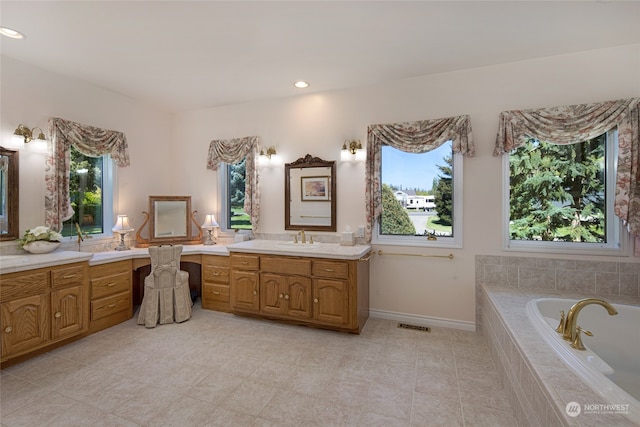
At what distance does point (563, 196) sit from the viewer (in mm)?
2729

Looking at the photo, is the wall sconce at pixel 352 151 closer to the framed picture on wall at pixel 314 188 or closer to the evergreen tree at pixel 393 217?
the framed picture on wall at pixel 314 188

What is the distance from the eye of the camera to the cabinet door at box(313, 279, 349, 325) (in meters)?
2.82

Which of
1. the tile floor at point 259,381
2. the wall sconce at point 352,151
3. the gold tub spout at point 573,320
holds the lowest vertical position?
the tile floor at point 259,381

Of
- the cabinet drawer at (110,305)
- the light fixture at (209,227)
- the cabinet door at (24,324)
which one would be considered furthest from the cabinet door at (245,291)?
the cabinet door at (24,324)

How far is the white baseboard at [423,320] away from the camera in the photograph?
297 cm

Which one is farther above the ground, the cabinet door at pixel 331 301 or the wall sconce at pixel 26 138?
the wall sconce at pixel 26 138

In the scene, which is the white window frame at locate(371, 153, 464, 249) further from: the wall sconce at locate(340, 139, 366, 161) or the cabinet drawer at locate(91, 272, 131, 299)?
the cabinet drawer at locate(91, 272, 131, 299)

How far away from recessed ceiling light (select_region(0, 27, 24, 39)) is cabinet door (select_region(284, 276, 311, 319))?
3194 millimetres

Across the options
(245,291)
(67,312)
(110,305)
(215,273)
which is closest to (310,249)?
(245,291)

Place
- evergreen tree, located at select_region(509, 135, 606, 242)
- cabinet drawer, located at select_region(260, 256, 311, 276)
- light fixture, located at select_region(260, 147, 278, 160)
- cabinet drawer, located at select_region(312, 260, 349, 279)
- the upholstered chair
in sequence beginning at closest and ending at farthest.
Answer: evergreen tree, located at select_region(509, 135, 606, 242) → cabinet drawer, located at select_region(312, 260, 349, 279) → cabinet drawer, located at select_region(260, 256, 311, 276) → the upholstered chair → light fixture, located at select_region(260, 147, 278, 160)

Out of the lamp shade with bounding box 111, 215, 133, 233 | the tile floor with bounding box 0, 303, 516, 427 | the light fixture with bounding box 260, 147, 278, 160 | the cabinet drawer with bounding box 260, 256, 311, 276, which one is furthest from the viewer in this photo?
the light fixture with bounding box 260, 147, 278, 160

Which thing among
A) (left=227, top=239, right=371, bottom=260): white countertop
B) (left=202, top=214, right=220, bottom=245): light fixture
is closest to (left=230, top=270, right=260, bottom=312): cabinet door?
(left=227, top=239, right=371, bottom=260): white countertop

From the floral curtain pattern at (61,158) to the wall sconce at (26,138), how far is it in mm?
78

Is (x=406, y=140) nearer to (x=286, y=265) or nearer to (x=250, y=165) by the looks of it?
(x=286, y=265)
